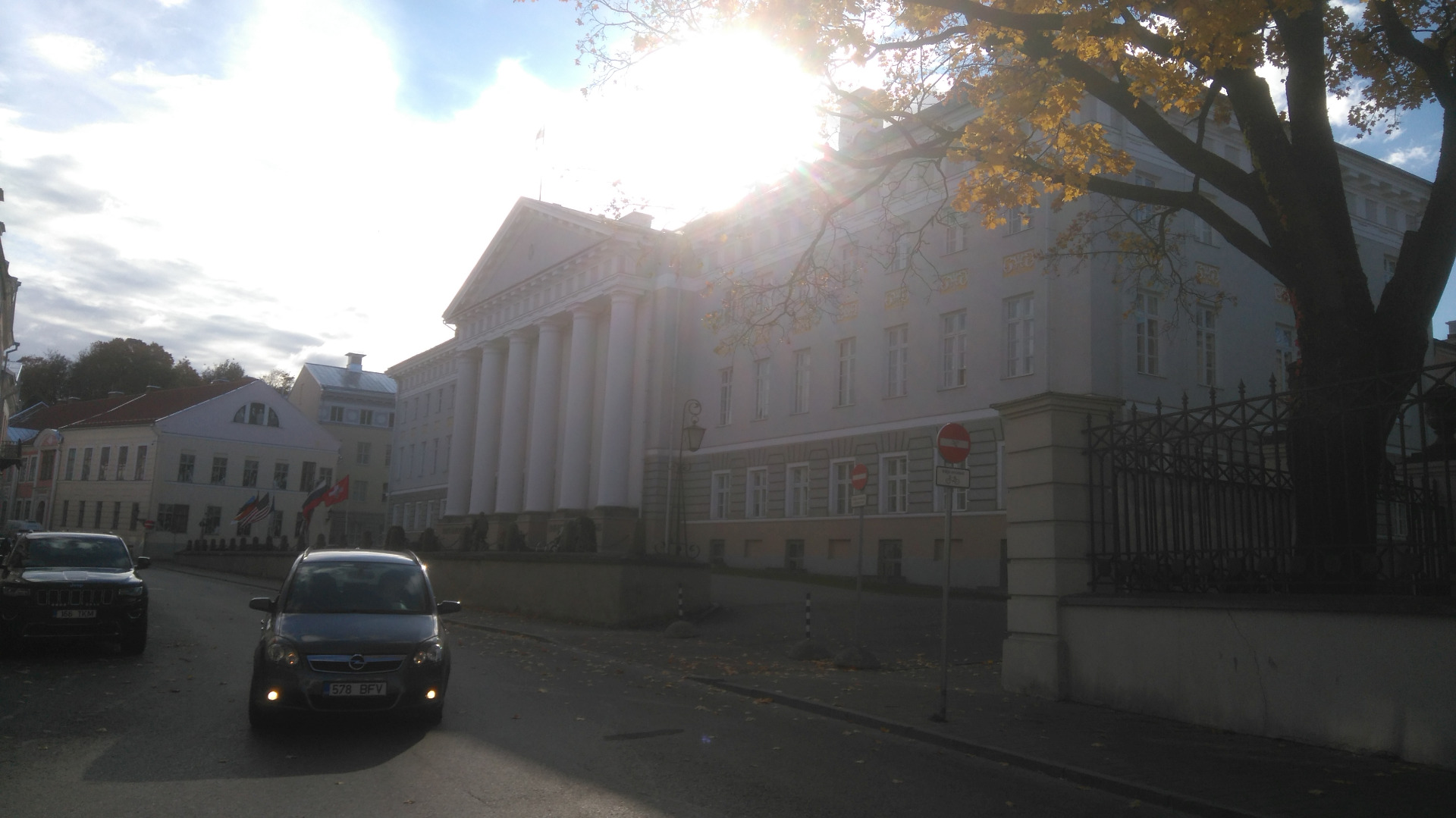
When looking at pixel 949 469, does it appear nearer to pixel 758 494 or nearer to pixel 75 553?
pixel 75 553

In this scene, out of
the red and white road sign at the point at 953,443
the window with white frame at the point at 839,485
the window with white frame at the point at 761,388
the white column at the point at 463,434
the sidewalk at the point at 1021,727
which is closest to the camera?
the sidewalk at the point at 1021,727

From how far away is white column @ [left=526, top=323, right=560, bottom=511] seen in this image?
5203 centimetres

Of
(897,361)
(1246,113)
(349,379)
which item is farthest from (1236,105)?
(349,379)

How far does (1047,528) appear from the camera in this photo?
1213cm

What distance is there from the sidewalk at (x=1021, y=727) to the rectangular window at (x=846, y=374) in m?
17.0

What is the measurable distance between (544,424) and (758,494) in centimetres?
1459

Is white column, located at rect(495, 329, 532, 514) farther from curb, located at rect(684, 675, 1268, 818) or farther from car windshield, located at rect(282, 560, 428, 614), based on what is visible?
car windshield, located at rect(282, 560, 428, 614)

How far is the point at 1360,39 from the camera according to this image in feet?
41.8

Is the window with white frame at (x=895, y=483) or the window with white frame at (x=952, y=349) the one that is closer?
the window with white frame at (x=952, y=349)

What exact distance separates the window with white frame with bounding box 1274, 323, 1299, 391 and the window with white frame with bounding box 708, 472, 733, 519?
20188 mm

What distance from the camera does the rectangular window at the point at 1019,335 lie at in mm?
31500

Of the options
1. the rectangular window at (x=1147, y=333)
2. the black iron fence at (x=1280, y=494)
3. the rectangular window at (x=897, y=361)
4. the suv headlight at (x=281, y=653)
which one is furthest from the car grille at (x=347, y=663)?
the rectangular window at (x=897, y=361)

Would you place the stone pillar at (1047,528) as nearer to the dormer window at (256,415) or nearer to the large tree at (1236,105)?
the large tree at (1236,105)

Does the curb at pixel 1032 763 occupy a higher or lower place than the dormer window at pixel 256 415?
lower
